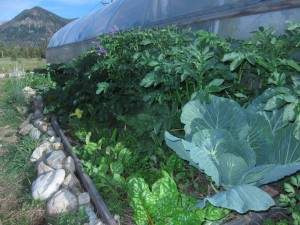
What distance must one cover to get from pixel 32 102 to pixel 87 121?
281 centimetres

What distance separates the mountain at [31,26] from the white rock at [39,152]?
48.5m

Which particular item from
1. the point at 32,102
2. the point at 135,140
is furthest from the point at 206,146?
the point at 32,102

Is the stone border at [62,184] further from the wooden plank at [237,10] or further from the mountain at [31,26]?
the mountain at [31,26]

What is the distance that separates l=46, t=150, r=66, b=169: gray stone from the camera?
293 centimetres

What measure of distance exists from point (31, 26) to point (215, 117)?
65.5 metres

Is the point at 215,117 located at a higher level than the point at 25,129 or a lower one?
higher

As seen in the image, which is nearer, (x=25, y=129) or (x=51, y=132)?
(x=51, y=132)

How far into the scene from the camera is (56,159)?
118 inches

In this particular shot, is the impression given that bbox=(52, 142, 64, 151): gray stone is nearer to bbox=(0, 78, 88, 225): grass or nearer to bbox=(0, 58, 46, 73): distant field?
bbox=(0, 78, 88, 225): grass

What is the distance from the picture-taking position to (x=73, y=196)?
2.36 m

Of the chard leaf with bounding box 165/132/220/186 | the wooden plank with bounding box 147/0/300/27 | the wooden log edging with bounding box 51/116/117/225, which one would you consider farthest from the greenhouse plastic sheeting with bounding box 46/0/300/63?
the wooden log edging with bounding box 51/116/117/225

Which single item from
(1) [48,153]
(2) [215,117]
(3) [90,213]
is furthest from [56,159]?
(2) [215,117]

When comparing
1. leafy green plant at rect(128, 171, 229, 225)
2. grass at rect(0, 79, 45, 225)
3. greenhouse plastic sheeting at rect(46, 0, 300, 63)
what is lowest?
grass at rect(0, 79, 45, 225)

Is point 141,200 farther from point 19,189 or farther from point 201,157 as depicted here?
point 19,189
